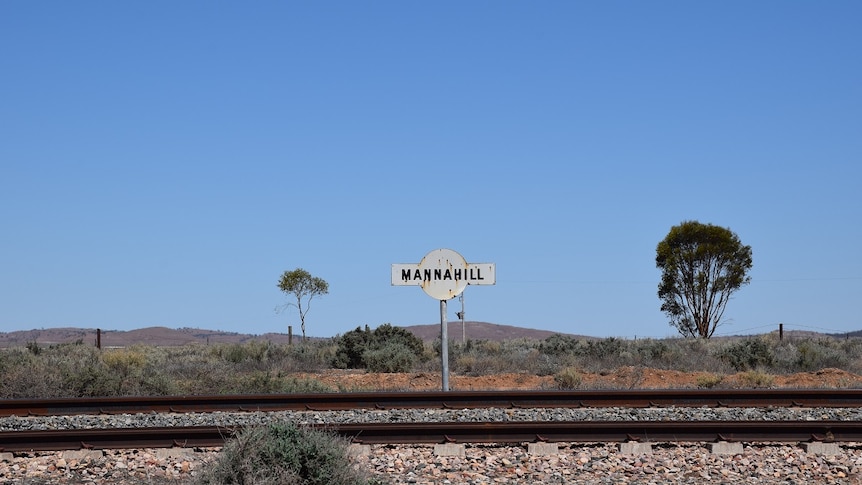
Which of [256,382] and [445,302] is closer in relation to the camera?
[445,302]

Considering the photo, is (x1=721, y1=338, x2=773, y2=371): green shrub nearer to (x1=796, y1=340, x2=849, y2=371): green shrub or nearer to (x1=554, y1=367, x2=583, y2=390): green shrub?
(x1=796, y1=340, x2=849, y2=371): green shrub

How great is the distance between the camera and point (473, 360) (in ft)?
91.5

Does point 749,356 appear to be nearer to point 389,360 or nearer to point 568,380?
→ point 568,380

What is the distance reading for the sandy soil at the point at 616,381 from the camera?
2248 centimetres

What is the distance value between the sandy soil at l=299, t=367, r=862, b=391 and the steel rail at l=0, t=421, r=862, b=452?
325 inches

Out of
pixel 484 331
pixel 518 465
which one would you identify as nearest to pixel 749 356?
pixel 518 465

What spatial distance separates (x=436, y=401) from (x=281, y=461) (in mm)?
7457

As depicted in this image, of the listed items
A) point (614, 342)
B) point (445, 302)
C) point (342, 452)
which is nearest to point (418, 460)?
point (342, 452)

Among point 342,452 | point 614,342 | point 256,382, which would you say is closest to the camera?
point 342,452

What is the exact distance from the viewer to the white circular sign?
65.0ft

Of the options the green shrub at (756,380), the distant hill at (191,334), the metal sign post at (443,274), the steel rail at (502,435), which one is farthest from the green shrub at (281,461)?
the distant hill at (191,334)

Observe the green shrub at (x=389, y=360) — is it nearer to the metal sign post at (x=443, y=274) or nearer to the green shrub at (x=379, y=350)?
the green shrub at (x=379, y=350)

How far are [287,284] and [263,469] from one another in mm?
42467

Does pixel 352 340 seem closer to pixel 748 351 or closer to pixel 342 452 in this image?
pixel 748 351
